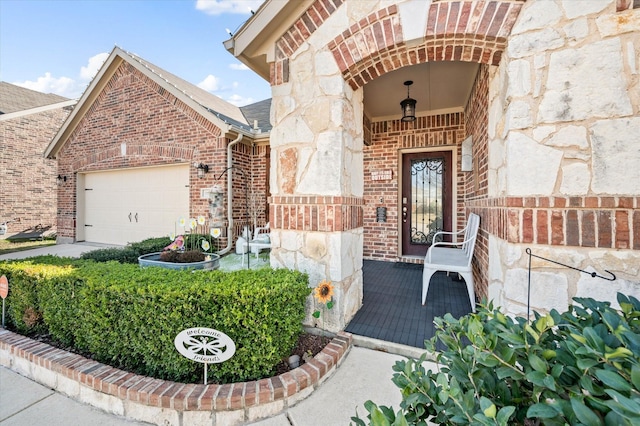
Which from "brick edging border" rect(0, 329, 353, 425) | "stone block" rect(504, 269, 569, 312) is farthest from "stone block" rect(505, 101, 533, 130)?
"brick edging border" rect(0, 329, 353, 425)

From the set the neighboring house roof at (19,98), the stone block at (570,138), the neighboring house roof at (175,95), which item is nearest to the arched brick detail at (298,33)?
the stone block at (570,138)

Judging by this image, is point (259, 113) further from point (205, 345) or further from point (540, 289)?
point (540, 289)

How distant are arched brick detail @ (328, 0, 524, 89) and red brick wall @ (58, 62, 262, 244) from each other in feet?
14.0

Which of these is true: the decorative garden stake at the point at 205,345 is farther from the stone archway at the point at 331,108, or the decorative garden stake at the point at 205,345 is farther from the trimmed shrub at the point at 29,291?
the trimmed shrub at the point at 29,291

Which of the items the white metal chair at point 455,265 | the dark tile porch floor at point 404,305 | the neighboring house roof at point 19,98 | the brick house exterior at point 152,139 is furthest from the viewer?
the neighboring house roof at point 19,98

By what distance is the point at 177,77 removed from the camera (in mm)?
7953

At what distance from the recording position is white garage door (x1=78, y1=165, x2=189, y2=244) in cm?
664

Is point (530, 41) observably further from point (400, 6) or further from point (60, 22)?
point (60, 22)

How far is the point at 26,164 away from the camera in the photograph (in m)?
9.91

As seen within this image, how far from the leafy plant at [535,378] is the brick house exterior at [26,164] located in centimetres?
1270

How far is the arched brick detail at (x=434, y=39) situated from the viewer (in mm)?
2002

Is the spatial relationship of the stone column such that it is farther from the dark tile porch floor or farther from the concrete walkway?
the concrete walkway

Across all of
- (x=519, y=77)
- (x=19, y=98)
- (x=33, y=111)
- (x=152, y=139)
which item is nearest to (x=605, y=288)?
(x=519, y=77)

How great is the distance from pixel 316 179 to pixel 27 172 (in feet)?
42.4
